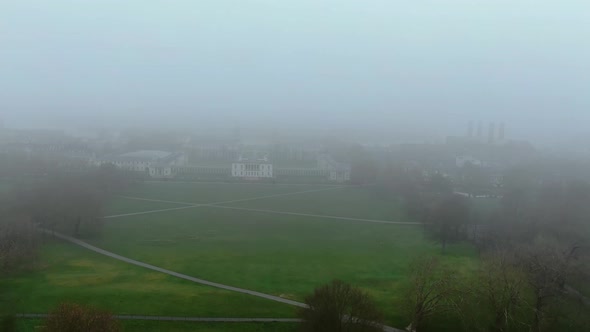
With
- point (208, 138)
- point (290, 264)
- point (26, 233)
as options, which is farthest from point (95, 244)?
point (208, 138)

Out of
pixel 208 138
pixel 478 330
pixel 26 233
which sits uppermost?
pixel 208 138

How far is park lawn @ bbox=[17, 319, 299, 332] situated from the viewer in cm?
1261

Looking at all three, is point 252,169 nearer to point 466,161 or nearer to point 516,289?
point 466,161

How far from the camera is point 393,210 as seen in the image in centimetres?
3014

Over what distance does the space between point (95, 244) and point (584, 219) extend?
836 inches

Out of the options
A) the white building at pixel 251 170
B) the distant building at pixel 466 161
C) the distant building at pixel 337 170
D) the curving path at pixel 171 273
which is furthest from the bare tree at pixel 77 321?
the distant building at pixel 466 161

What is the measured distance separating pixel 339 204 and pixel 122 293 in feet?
60.9

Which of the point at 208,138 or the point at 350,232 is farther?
the point at 208,138

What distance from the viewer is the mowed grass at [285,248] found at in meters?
16.8

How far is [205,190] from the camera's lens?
35.5 m

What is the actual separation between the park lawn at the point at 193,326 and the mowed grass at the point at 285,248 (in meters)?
2.02

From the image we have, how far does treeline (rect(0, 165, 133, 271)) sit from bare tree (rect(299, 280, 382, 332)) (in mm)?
10607

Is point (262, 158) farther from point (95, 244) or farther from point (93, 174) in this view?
point (95, 244)

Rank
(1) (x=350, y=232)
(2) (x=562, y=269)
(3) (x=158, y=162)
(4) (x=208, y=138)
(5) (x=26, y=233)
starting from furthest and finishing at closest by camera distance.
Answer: (4) (x=208, y=138) → (3) (x=158, y=162) → (1) (x=350, y=232) → (5) (x=26, y=233) → (2) (x=562, y=269)
